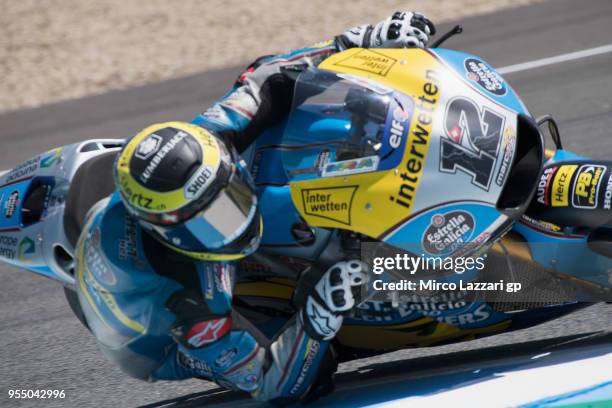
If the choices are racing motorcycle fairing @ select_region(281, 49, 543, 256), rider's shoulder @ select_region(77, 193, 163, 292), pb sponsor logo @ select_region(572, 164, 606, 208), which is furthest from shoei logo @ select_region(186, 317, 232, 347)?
pb sponsor logo @ select_region(572, 164, 606, 208)

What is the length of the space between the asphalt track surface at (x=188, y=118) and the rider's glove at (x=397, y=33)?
129 cm

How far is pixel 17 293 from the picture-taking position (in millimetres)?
5492

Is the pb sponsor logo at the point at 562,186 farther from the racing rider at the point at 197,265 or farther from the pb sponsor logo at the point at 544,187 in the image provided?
the racing rider at the point at 197,265

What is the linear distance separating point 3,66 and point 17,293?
4702mm

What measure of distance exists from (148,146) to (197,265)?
0.47m

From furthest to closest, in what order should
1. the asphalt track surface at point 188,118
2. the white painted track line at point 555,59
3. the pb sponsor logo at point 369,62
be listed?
1. the white painted track line at point 555,59
2. the asphalt track surface at point 188,118
3. the pb sponsor logo at point 369,62

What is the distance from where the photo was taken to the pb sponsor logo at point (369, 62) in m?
3.33

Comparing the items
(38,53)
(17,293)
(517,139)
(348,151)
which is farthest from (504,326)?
(38,53)

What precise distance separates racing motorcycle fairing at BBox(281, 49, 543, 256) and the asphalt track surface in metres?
0.86

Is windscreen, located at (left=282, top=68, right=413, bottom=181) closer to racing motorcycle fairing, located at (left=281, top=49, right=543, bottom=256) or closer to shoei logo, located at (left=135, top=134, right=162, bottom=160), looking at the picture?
racing motorcycle fairing, located at (left=281, top=49, right=543, bottom=256)

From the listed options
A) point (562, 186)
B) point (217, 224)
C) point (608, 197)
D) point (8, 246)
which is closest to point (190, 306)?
point (217, 224)

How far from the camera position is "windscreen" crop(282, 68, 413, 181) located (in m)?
3.12

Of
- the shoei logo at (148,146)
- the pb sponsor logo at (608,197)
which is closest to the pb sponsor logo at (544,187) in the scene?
the pb sponsor logo at (608,197)

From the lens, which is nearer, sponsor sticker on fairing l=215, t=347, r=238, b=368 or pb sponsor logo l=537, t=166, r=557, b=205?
sponsor sticker on fairing l=215, t=347, r=238, b=368
